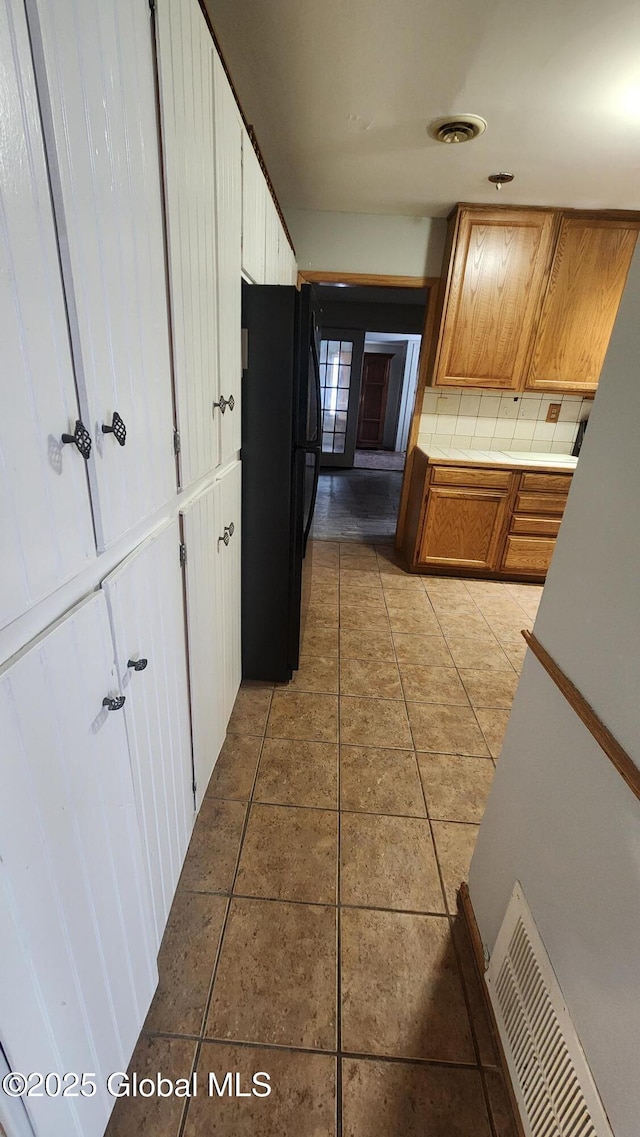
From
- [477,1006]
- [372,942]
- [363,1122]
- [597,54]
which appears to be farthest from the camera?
[597,54]

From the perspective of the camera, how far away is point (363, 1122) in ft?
3.00

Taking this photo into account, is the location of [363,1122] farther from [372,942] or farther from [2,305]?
[2,305]

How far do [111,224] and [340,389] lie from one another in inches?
278

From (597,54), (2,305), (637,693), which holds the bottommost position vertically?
(637,693)

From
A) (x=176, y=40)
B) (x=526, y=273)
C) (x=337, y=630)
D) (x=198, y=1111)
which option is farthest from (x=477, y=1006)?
(x=526, y=273)

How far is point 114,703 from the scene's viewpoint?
722mm

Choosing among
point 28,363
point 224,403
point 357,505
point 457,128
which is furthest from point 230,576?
point 357,505

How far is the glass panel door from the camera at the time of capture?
691 cm

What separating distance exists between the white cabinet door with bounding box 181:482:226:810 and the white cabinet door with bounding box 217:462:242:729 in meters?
0.05

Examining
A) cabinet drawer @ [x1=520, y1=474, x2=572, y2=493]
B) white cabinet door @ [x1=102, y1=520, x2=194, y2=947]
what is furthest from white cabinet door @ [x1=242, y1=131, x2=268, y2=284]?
cabinet drawer @ [x1=520, y1=474, x2=572, y2=493]

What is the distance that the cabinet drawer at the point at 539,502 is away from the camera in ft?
10.7

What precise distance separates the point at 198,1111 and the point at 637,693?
113 centimetres

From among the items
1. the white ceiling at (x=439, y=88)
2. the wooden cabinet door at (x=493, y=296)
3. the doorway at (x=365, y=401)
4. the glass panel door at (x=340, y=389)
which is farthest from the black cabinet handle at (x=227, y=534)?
the glass panel door at (x=340, y=389)

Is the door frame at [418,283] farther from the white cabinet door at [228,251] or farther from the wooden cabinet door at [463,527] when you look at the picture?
the white cabinet door at [228,251]
